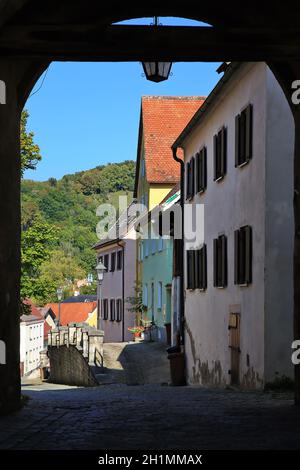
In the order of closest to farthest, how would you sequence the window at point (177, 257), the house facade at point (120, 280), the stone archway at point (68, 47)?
the stone archway at point (68, 47), the window at point (177, 257), the house facade at point (120, 280)

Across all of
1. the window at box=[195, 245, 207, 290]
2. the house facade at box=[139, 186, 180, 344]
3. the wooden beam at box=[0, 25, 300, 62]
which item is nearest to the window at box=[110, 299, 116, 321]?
the house facade at box=[139, 186, 180, 344]

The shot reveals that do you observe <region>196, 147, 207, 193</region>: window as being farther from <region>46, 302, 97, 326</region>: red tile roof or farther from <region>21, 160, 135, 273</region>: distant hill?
<region>21, 160, 135, 273</region>: distant hill

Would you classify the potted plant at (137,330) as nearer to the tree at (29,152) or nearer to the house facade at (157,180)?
the house facade at (157,180)

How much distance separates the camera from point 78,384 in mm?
28609

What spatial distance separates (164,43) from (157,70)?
1.60 meters

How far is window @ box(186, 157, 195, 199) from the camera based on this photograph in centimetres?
2561

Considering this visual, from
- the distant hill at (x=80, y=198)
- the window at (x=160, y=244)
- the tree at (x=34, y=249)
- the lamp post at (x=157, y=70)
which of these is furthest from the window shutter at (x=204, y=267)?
the distant hill at (x=80, y=198)

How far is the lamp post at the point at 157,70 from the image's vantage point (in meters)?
11.0

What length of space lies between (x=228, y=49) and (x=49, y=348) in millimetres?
28369

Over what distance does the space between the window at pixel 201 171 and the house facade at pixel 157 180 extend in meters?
11.8

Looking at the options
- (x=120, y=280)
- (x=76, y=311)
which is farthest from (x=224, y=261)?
(x=76, y=311)

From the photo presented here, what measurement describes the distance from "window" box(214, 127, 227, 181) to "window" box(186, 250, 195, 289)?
179 inches

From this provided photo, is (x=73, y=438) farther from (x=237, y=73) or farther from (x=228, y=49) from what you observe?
(x=237, y=73)

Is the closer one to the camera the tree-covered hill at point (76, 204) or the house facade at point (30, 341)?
the house facade at point (30, 341)
